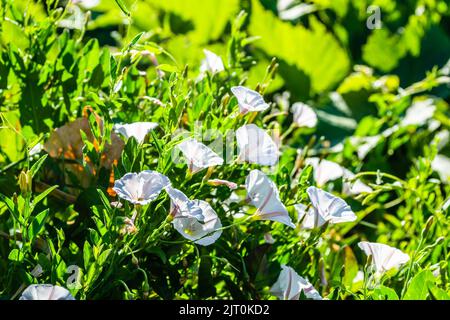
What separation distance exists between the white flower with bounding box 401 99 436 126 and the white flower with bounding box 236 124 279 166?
0.64 metres

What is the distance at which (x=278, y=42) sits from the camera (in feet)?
5.41

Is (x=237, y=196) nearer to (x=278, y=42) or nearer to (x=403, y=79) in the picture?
(x=278, y=42)

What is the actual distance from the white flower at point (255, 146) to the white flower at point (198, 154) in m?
0.06

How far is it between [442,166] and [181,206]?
852 millimetres

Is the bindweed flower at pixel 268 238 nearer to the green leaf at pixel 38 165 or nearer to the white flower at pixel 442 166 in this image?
the green leaf at pixel 38 165

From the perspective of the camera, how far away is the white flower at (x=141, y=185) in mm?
737

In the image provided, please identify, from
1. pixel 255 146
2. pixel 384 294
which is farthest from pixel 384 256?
pixel 255 146

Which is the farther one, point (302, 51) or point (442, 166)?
point (302, 51)

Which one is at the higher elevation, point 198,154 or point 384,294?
point 198,154

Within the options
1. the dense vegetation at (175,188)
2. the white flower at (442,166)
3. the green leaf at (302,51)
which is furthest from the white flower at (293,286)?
the green leaf at (302,51)

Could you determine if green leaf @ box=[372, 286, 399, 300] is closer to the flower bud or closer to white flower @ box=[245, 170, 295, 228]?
white flower @ box=[245, 170, 295, 228]

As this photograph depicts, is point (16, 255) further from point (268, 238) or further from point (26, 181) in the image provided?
point (268, 238)

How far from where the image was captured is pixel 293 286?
874 millimetres

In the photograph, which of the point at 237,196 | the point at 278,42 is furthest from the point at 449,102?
the point at 237,196
